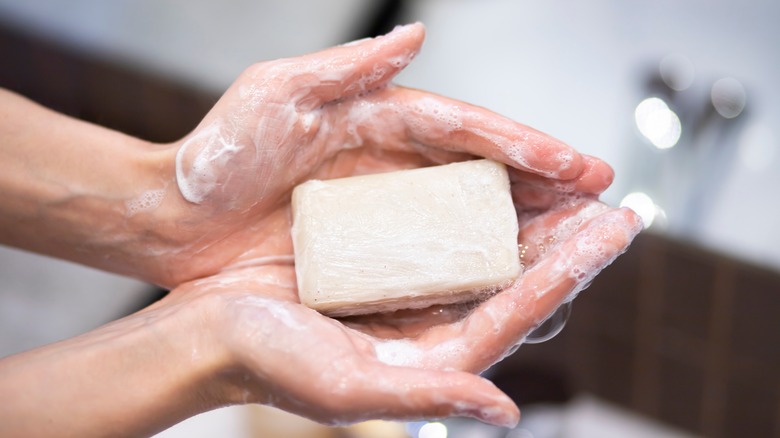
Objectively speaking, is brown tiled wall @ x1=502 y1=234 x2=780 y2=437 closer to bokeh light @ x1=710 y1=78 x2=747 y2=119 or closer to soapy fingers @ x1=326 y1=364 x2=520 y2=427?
bokeh light @ x1=710 y1=78 x2=747 y2=119

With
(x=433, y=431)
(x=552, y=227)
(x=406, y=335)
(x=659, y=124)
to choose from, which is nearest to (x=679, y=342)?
(x=659, y=124)

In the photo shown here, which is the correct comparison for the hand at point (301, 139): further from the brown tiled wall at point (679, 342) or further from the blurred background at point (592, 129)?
the brown tiled wall at point (679, 342)

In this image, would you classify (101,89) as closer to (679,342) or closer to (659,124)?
(659,124)

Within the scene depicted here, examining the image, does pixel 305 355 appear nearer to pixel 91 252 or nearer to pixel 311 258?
pixel 311 258

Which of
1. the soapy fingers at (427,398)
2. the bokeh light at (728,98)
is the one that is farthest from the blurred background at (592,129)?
the soapy fingers at (427,398)

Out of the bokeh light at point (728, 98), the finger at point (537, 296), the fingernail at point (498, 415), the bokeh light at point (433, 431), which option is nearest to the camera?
the fingernail at point (498, 415)

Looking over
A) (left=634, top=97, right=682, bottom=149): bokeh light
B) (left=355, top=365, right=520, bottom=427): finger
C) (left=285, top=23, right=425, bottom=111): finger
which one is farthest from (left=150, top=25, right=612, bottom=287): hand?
(left=634, top=97, right=682, bottom=149): bokeh light
